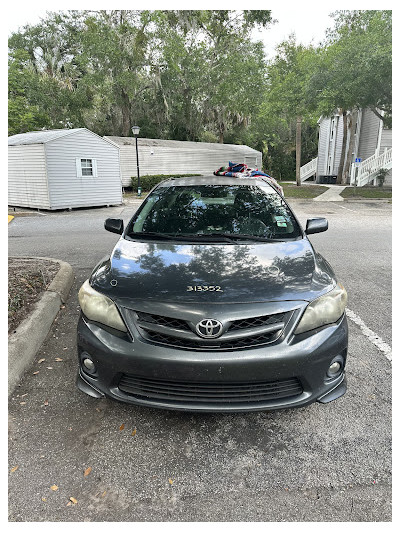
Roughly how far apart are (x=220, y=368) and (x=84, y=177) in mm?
14736

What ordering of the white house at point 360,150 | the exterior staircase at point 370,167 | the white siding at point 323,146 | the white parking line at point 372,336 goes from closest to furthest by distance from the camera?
1. the white parking line at point 372,336
2. the exterior staircase at point 370,167
3. the white house at point 360,150
4. the white siding at point 323,146

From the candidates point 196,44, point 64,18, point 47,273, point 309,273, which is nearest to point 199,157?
point 196,44

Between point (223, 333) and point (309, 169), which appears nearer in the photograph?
point (223, 333)

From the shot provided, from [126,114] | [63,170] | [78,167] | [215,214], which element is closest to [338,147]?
[126,114]

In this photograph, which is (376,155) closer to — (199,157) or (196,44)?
(199,157)

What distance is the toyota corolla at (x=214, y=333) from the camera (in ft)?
6.56

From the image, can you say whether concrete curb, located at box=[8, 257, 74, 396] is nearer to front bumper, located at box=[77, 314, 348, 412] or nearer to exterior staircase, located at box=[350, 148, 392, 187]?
front bumper, located at box=[77, 314, 348, 412]

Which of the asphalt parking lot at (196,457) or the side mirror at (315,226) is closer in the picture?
the asphalt parking lot at (196,457)

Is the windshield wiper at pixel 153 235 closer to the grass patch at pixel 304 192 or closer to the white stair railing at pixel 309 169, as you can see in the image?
the grass patch at pixel 304 192

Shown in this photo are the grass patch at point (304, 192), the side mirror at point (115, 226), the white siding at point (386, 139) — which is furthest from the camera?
the white siding at point (386, 139)

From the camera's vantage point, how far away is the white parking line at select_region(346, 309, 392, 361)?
323 centimetres

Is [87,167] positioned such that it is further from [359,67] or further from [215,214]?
[215,214]

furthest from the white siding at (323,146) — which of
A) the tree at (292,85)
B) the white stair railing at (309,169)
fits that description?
the tree at (292,85)

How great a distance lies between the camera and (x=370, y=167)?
2102 cm
